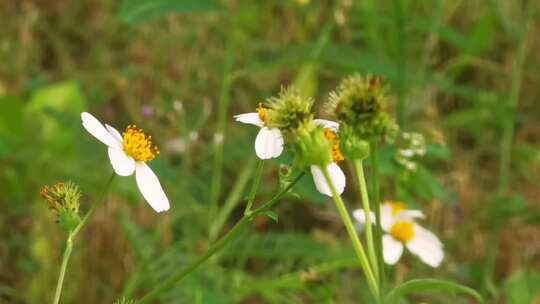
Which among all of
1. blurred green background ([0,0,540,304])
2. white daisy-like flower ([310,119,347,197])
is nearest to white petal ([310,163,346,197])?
white daisy-like flower ([310,119,347,197])

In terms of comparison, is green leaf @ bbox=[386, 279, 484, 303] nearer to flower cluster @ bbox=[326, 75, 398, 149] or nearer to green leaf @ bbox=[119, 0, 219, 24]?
flower cluster @ bbox=[326, 75, 398, 149]

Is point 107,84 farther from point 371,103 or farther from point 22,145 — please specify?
point 371,103

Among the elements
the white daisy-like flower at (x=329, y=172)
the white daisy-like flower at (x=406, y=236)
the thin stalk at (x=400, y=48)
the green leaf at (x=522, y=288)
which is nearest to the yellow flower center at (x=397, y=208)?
the white daisy-like flower at (x=406, y=236)

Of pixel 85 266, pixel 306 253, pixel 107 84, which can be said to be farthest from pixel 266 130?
pixel 107 84

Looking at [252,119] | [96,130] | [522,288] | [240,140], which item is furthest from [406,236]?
[96,130]

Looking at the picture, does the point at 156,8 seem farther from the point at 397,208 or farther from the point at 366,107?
the point at 366,107

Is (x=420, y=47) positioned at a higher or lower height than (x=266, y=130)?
higher
